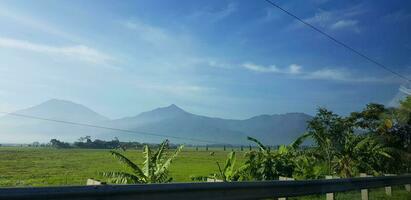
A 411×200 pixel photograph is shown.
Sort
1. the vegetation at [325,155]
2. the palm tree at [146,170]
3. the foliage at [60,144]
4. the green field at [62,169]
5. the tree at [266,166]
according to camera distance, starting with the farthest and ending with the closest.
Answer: the foliage at [60,144], the green field at [62,169], the tree at [266,166], the vegetation at [325,155], the palm tree at [146,170]

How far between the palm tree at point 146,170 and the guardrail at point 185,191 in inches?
236

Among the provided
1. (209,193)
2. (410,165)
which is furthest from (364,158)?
(209,193)

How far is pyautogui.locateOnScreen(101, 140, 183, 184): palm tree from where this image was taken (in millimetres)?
13697

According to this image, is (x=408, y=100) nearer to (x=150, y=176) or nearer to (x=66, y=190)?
(x=150, y=176)

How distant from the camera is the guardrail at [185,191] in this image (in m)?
4.33

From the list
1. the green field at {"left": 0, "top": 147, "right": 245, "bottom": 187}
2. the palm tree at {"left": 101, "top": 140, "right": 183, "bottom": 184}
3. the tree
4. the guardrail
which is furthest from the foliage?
the guardrail

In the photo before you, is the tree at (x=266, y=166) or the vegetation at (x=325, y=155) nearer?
the vegetation at (x=325, y=155)

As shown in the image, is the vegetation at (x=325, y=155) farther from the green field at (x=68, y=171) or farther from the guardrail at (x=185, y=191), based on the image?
the guardrail at (x=185, y=191)

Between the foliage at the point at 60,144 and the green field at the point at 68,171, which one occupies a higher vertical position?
the foliage at the point at 60,144

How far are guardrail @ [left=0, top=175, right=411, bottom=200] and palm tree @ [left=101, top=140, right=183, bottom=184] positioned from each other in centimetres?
601

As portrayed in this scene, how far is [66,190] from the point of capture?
452 centimetres

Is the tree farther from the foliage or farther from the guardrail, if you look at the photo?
the foliage

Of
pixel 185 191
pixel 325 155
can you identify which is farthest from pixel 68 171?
pixel 185 191

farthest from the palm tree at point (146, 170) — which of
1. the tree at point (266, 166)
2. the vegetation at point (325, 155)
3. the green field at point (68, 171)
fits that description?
the green field at point (68, 171)
